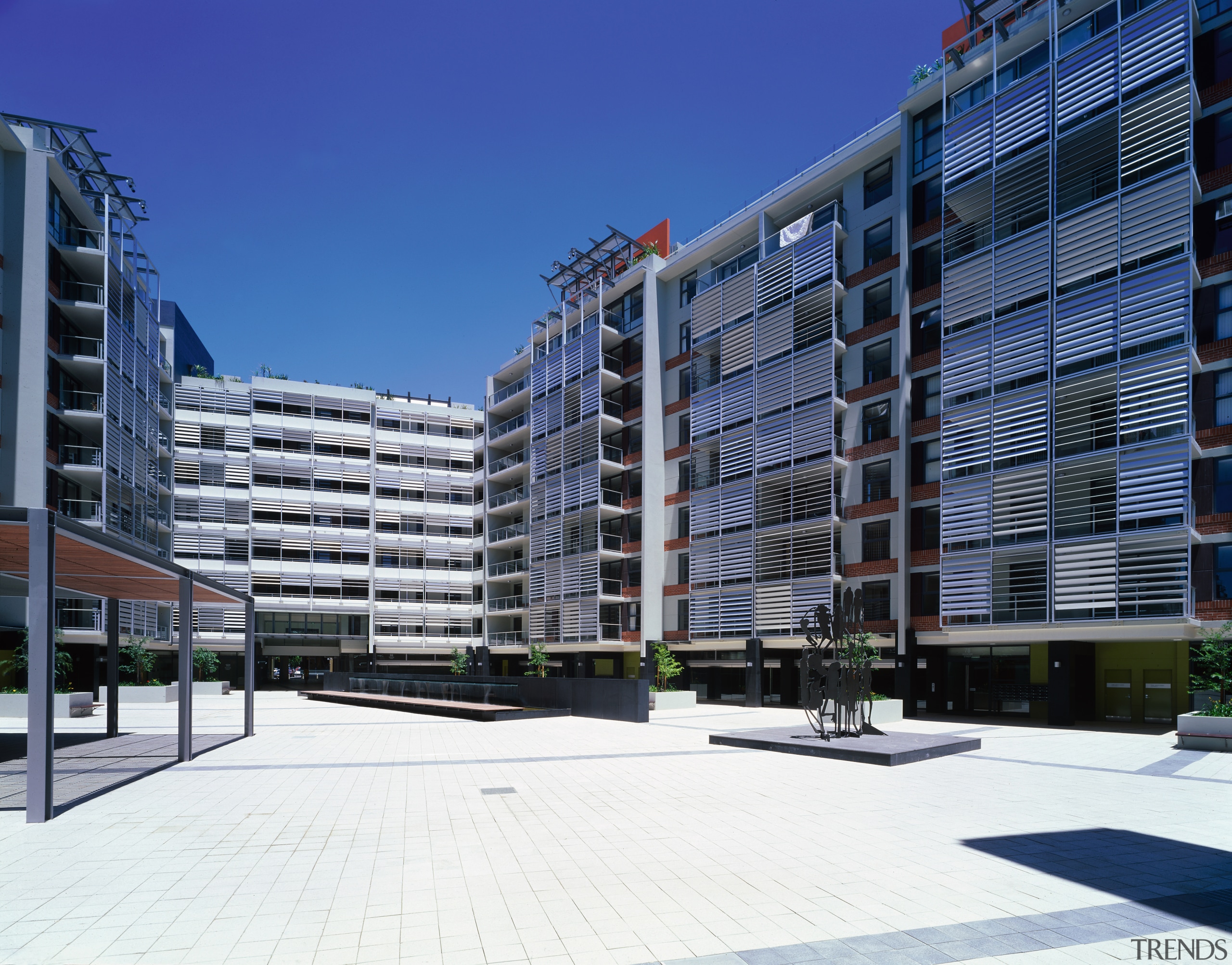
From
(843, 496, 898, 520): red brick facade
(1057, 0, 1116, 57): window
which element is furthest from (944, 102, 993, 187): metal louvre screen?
(843, 496, 898, 520): red brick facade

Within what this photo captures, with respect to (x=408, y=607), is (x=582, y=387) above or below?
above

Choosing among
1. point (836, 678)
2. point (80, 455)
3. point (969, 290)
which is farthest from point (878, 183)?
point (80, 455)

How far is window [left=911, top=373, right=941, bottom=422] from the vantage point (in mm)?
33000

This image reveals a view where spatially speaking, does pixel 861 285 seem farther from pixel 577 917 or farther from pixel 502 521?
pixel 502 521

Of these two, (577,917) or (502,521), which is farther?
(502,521)

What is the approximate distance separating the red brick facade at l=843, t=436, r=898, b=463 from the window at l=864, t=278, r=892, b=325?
5223 millimetres

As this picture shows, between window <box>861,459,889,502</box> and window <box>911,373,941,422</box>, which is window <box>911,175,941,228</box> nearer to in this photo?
window <box>911,373,941,422</box>

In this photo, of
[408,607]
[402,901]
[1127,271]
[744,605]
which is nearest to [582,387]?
[744,605]

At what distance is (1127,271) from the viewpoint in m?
26.4

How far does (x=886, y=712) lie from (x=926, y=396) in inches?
492

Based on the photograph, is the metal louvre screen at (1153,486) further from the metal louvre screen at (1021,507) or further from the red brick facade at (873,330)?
the red brick facade at (873,330)

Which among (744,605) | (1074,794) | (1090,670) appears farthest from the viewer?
(744,605)

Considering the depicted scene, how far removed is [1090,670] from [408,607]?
49.6 m

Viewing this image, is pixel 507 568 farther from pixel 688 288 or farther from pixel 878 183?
pixel 878 183
